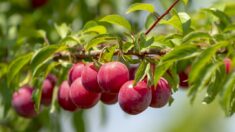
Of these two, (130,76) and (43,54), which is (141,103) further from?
(43,54)

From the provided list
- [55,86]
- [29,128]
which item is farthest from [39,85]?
[29,128]

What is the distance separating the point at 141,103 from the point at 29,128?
1664 mm

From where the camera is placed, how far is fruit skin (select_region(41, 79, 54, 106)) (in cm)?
283

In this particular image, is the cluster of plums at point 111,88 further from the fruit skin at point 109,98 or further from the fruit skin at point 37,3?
the fruit skin at point 37,3

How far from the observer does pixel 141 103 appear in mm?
2189

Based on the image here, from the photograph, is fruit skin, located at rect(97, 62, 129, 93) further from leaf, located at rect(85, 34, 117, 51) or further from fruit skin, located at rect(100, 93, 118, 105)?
fruit skin, located at rect(100, 93, 118, 105)

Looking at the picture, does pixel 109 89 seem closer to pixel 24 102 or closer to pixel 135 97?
pixel 135 97

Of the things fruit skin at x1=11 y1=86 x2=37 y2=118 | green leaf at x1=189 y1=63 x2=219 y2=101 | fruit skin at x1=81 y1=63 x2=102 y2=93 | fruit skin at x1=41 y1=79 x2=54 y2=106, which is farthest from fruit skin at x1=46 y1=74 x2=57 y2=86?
green leaf at x1=189 y1=63 x2=219 y2=101

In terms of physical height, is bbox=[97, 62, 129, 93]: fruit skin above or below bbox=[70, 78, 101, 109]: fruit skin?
above

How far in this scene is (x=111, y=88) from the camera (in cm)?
225

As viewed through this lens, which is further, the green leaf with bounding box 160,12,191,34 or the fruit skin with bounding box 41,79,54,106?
the fruit skin with bounding box 41,79,54,106

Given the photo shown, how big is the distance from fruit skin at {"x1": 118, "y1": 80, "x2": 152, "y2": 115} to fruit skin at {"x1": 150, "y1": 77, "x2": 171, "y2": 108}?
28 millimetres

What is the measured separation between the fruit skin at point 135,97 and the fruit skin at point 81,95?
240mm

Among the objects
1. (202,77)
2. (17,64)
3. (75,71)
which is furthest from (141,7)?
(17,64)
